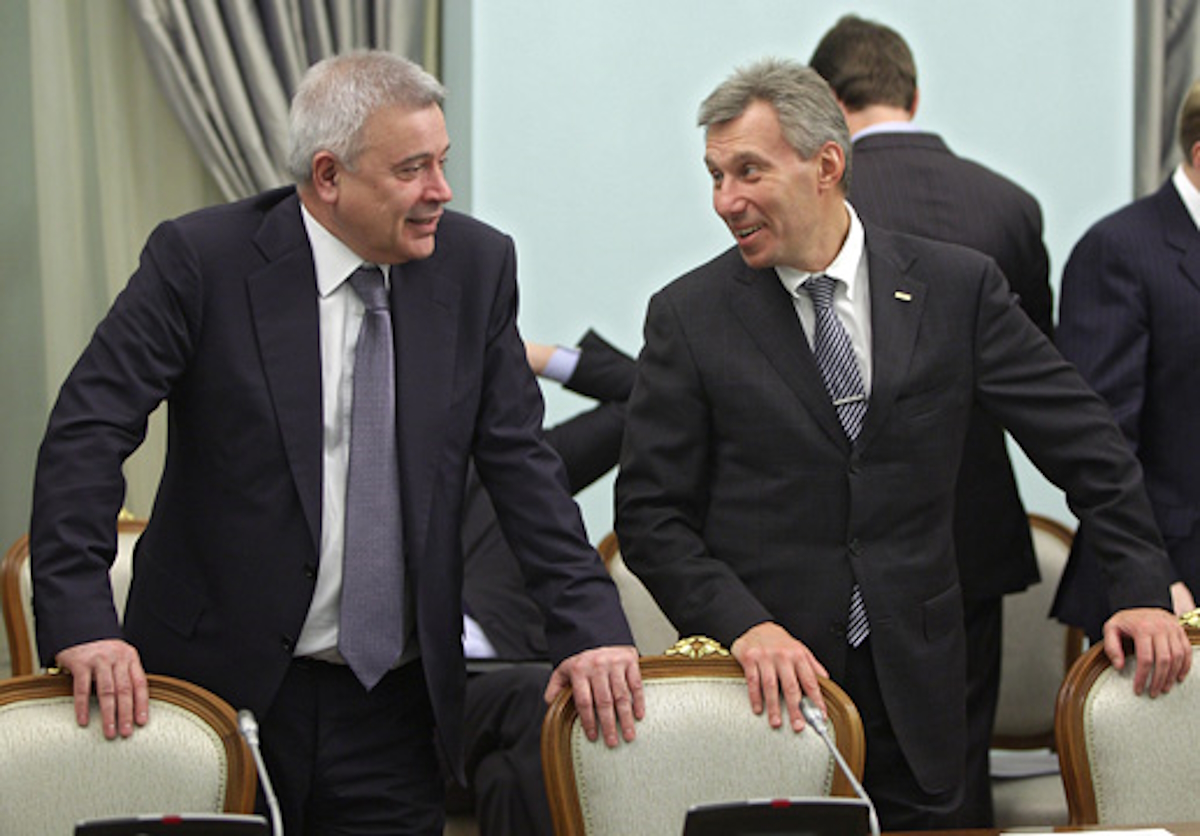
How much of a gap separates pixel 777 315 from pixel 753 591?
423 mm

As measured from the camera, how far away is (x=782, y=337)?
2688 millimetres

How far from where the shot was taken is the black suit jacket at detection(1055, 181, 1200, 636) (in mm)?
3229

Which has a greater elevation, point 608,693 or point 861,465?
point 861,465

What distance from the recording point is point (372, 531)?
251 cm

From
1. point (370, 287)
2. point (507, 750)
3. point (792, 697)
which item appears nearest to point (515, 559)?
point (507, 750)

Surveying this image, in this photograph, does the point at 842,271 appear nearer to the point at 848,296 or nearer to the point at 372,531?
the point at 848,296

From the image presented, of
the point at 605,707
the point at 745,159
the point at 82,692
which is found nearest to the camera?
the point at 82,692

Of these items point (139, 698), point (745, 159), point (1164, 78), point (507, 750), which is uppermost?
point (1164, 78)

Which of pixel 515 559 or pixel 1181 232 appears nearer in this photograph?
pixel 1181 232

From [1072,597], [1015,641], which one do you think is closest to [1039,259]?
[1072,597]

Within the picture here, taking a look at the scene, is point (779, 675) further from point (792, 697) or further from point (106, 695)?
point (106, 695)

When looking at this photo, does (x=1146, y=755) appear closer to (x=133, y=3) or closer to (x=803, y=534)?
(x=803, y=534)

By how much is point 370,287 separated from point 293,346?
0.15 metres

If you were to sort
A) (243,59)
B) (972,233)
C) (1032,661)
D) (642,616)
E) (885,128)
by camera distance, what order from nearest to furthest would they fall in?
(972,233)
(885,128)
(642,616)
(1032,661)
(243,59)
